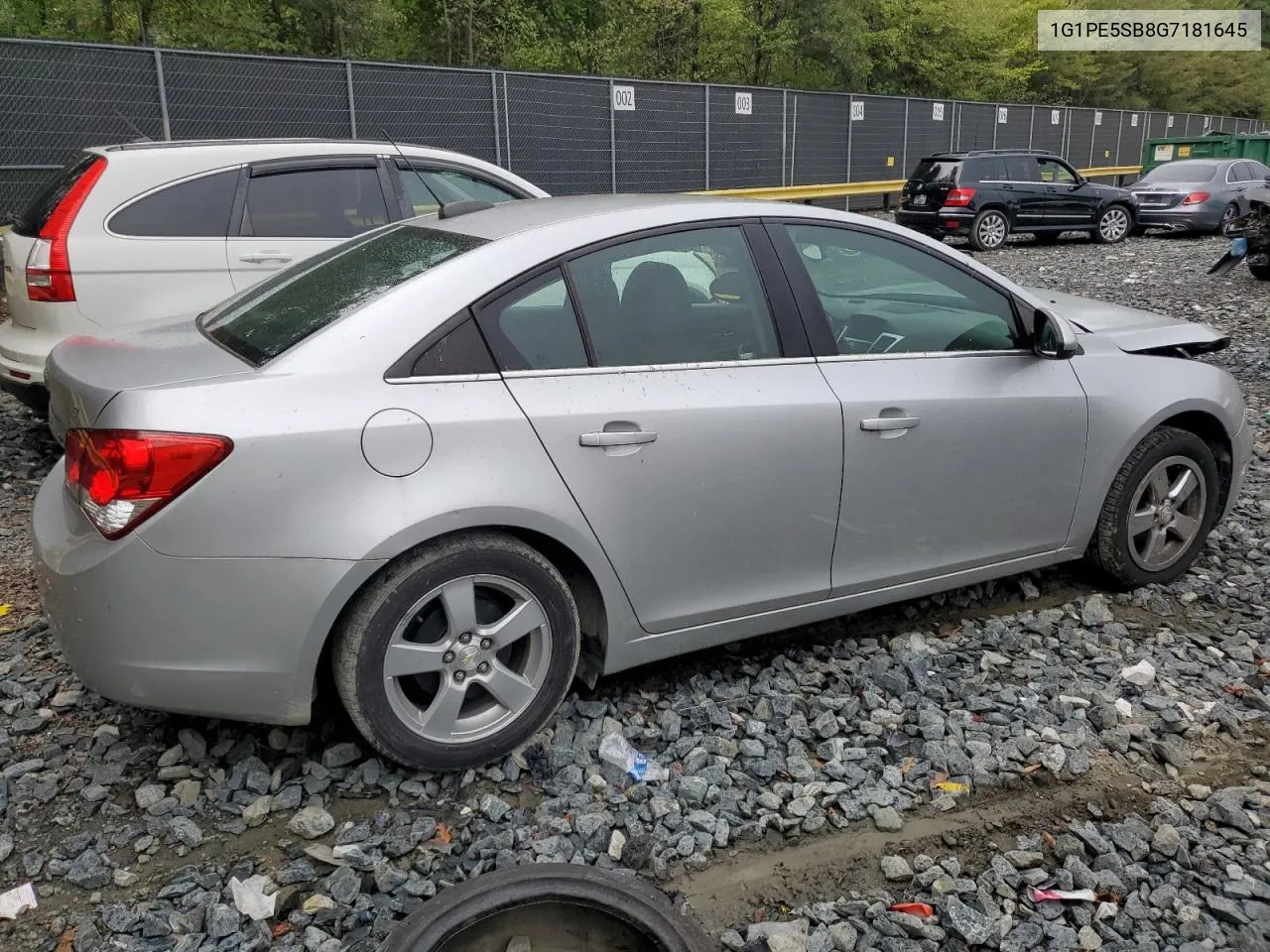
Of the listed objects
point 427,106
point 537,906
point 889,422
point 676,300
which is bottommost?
point 537,906

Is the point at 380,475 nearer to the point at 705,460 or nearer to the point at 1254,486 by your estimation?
the point at 705,460

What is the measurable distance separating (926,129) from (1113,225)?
19.3 feet

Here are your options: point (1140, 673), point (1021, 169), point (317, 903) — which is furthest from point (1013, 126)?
point (317, 903)

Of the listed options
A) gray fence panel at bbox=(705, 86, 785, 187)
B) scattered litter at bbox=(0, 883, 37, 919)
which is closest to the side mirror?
scattered litter at bbox=(0, 883, 37, 919)

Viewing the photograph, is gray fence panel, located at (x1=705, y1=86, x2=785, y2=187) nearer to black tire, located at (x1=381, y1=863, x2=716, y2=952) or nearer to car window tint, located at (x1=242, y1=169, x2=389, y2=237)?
→ car window tint, located at (x1=242, y1=169, x2=389, y2=237)

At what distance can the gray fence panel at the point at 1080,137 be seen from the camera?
3067 cm

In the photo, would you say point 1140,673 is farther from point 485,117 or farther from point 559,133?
point 559,133

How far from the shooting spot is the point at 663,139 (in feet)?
55.0

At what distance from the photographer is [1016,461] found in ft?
12.4

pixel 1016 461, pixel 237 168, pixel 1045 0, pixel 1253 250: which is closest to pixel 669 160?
pixel 1253 250

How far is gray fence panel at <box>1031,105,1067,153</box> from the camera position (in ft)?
94.0

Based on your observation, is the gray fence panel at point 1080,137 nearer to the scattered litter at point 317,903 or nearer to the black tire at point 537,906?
the black tire at point 537,906

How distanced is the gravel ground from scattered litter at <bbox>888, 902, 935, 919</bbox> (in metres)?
0.03

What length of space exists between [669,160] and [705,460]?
14.7m
